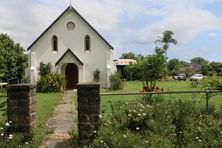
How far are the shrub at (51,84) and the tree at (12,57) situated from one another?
1566 cm

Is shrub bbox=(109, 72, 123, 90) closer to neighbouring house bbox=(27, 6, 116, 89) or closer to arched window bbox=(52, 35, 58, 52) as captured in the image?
neighbouring house bbox=(27, 6, 116, 89)

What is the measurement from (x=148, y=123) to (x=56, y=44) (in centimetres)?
3446

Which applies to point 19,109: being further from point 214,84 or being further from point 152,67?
point 152,67

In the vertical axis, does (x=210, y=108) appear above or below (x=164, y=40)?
below

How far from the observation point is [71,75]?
44.7m

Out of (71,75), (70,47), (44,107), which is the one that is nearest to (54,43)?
(70,47)

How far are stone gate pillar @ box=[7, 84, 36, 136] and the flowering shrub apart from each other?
166cm

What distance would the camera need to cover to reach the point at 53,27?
43.2 meters

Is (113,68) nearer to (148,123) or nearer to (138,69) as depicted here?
(138,69)

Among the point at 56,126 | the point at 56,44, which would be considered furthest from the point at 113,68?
the point at 56,126

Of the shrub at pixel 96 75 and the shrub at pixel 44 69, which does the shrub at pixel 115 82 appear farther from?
the shrub at pixel 44 69

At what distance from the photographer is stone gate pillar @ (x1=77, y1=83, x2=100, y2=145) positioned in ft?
33.1

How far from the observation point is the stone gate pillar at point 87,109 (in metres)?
10.1

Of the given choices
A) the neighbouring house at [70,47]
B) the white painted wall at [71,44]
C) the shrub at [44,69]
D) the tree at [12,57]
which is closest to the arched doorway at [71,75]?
the neighbouring house at [70,47]
